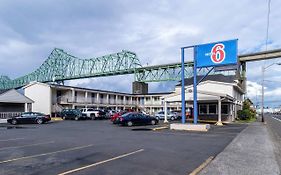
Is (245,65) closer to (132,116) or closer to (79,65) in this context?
(132,116)

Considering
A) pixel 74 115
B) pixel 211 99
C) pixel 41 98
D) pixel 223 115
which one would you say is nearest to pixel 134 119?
pixel 211 99

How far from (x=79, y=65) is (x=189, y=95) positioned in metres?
109

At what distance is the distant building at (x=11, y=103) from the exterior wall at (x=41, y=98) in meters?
5.15

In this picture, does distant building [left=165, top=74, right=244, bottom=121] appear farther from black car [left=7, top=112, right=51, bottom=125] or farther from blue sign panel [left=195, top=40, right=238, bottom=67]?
black car [left=7, top=112, right=51, bottom=125]

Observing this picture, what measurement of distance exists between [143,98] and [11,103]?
129ft

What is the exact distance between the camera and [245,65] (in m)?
74.6

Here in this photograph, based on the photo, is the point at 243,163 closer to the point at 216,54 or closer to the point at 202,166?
the point at 202,166

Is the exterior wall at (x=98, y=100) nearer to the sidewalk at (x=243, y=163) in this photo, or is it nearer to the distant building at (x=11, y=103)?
the distant building at (x=11, y=103)

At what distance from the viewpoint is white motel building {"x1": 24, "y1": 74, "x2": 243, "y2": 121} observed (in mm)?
36388

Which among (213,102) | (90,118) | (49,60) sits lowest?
(90,118)

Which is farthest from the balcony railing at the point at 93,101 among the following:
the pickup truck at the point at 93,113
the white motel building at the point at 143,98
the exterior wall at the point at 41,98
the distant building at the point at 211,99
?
the distant building at the point at 211,99

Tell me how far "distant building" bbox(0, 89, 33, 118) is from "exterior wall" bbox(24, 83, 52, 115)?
515 centimetres

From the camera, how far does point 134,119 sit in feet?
93.8

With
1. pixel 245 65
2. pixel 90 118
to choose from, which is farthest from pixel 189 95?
pixel 245 65
